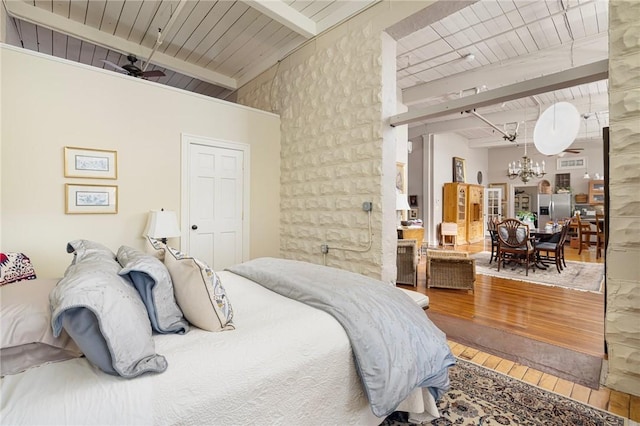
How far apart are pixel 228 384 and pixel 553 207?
11.7 m

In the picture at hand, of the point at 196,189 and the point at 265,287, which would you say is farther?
the point at 196,189

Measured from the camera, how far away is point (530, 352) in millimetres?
2412

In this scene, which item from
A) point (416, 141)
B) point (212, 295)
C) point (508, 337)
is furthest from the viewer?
point (416, 141)

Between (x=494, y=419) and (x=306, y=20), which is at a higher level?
(x=306, y=20)

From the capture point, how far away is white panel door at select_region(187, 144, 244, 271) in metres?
3.80

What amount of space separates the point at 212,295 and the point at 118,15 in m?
4.12

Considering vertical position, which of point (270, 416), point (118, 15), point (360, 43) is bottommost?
point (270, 416)

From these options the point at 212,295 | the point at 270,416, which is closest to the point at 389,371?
the point at 270,416

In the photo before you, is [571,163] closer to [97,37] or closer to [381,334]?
[381,334]

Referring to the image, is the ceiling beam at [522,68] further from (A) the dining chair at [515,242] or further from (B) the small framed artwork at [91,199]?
(B) the small framed artwork at [91,199]

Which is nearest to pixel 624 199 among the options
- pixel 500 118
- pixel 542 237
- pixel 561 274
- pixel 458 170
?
pixel 561 274

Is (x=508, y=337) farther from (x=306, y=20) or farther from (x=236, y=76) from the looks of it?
(x=236, y=76)

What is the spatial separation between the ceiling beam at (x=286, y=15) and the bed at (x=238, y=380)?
3183 millimetres

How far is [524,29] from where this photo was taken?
155 inches
